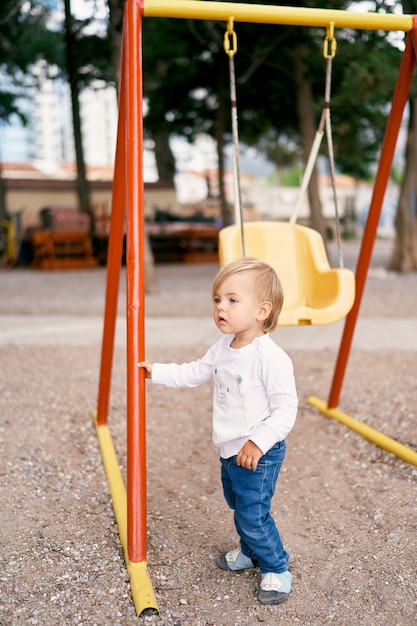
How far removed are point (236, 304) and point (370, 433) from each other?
163 centimetres

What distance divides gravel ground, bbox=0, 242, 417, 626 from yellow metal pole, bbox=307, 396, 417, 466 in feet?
0.14

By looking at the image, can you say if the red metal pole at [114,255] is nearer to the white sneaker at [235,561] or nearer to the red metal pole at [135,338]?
the red metal pole at [135,338]

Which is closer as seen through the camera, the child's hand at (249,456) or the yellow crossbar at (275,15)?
the child's hand at (249,456)

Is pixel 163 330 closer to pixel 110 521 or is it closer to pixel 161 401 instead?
pixel 161 401

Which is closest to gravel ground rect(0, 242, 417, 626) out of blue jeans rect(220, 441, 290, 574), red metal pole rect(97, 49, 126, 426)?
blue jeans rect(220, 441, 290, 574)

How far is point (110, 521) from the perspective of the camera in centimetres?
243

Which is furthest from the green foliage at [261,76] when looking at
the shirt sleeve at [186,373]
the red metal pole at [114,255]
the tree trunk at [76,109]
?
the shirt sleeve at [186,373]

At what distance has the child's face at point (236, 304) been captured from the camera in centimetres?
190

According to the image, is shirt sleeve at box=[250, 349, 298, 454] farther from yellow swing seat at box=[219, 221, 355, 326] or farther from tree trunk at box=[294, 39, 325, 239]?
tree trunk at box=[294, 39, 325, 239]

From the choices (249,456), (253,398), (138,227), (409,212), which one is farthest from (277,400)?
(409,212)

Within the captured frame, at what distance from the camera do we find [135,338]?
2031 mm

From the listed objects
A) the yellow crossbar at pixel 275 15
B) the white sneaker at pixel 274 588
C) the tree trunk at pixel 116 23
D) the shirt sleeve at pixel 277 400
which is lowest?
the white sneaker at pixel 274 588

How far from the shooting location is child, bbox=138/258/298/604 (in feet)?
6.16

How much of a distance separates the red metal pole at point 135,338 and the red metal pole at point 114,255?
1.62 ft
